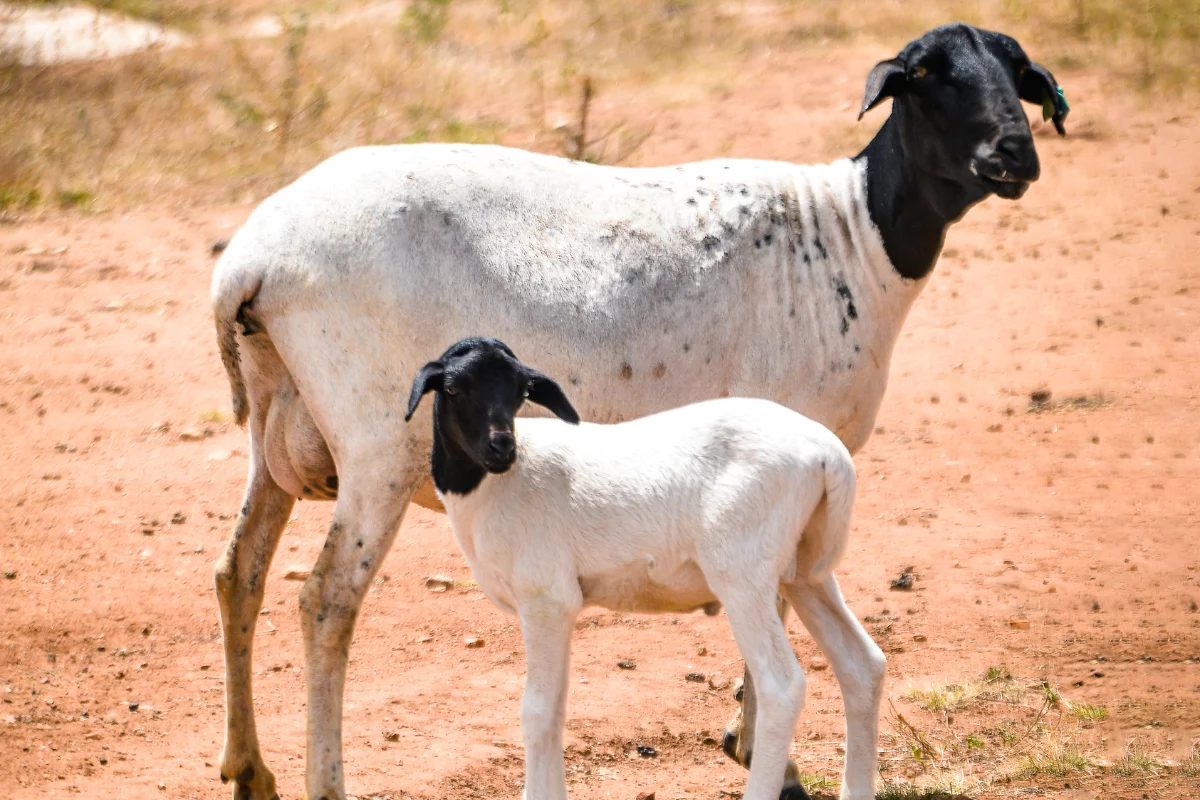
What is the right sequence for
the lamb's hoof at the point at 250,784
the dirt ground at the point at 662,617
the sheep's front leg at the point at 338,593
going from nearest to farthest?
the sheep's front leg at the point at 338,593 < the lamb's hoof at the point at 250,784 < the dirt ground at the point at 662,617

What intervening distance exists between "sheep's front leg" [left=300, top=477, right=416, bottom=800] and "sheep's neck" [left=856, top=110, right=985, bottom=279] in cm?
216

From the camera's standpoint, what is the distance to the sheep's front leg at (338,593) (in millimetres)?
5688

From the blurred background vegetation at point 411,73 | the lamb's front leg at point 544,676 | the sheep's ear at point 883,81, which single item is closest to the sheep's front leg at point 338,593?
the lamb's front leg at point 544,676

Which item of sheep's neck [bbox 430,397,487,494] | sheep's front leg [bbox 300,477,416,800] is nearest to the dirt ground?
sheep's front leg [bbox 300,477,416,800]

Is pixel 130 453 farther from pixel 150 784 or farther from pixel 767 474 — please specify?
pixel 767 474

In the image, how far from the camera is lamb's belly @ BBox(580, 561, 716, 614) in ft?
16.2

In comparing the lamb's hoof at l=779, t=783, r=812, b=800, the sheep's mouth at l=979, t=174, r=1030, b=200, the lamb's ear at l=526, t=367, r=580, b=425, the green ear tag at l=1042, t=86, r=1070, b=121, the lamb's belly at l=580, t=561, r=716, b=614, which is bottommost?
the lamb's hoof at l=779, t=783, r=812, b=800

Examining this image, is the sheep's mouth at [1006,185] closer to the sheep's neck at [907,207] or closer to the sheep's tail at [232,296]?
the sheep's neck at [907,207]

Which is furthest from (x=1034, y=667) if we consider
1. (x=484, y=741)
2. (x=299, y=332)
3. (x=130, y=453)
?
(x=130, y=453)

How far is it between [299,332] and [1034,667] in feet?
11.9

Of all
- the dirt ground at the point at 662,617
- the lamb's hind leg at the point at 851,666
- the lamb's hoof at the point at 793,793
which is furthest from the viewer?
the dirt ground at the point at 662,617

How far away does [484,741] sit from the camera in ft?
21.8

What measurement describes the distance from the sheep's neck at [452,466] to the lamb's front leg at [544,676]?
40 centimetres

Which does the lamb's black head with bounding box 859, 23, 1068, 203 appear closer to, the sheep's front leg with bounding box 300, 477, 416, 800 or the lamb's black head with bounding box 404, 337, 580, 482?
the lamb's black head with bounding box 404, 337, 580, 482
